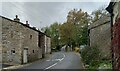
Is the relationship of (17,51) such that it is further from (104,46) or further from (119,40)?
(119,40)

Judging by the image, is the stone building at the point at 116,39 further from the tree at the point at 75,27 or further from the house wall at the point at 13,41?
the tree at the point at 75,27

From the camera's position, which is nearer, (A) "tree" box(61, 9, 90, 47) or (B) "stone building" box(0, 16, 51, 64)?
(B) "stone building" box(0, 16, 51, 64)

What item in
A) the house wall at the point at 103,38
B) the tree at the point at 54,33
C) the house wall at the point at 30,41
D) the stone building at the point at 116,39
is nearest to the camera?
the stone building at the point at 116,39

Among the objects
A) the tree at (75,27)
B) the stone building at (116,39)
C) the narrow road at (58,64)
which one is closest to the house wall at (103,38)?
the narrow road at (58,64)

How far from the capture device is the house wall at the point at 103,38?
2748cm

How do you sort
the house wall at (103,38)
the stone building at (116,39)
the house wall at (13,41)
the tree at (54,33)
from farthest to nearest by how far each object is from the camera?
the tree at (54,33) < the house wall at (13,41) < the house wall at (103,38) < the stone building at (116,39)

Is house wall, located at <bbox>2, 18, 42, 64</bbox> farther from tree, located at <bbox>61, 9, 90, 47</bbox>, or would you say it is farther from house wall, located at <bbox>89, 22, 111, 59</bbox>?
tree, located at <bbox>61, 9, 90, 47</bbox>

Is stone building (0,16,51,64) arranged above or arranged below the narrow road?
above

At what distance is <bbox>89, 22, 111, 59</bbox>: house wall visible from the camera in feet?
90.2

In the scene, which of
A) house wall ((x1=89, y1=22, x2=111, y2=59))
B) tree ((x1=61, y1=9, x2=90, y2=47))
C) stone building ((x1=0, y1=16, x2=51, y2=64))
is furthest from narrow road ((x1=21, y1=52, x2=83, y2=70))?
tree ((x1=61, y1=9, x2=90, y2=47))

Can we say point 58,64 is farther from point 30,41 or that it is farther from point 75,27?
point 75,27

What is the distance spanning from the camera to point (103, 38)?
29.8m

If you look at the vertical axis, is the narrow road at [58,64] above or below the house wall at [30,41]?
below

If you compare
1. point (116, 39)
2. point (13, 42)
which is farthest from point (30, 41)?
point (116, 39)
